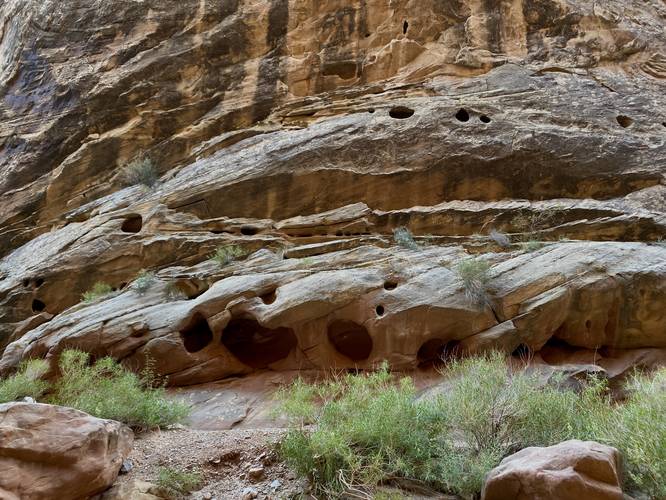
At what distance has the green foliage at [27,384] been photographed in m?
10.5

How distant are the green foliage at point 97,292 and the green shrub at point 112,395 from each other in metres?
2.14

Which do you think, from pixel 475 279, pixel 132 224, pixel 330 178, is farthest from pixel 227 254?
pixel 475 279

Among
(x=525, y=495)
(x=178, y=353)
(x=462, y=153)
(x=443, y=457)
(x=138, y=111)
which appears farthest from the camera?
(x=138, y=111)

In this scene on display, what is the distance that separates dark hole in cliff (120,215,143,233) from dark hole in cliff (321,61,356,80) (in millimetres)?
6630

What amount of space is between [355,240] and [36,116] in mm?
11330

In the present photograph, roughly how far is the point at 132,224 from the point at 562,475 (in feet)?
40.3

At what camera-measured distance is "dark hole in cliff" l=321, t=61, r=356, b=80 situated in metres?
17.2

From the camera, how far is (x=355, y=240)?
43.3 feet

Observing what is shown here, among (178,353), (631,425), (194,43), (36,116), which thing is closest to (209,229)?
(178,353)

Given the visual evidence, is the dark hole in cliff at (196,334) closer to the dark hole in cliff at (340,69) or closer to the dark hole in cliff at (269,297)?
the dark hole in cliff at (269,297)

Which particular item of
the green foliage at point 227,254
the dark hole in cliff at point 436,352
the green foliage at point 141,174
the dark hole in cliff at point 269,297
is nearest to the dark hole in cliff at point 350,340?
the dark hole in cliff at point 436,352

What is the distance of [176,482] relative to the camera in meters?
7.23

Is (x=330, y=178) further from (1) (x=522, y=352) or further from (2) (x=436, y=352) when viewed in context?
(1) (x=522, y=352)

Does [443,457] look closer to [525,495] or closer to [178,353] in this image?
[525,495]
